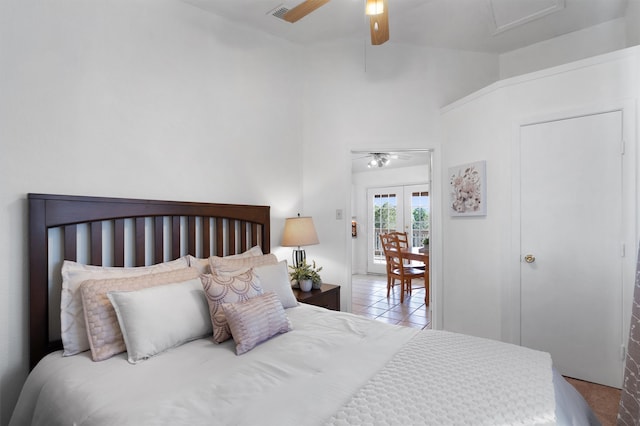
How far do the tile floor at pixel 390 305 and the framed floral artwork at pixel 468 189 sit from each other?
4.83 ft

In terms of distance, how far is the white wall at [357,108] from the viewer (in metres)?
3.25

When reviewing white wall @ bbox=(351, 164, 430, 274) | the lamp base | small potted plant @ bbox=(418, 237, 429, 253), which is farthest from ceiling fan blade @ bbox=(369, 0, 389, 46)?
white wall @ bbox=(351, 164, 430, 274)

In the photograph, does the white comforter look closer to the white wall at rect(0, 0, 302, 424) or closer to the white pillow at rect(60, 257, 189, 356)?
the white pillow at rect(60, 257, 189, 356)

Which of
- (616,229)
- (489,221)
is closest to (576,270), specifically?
(616,229)

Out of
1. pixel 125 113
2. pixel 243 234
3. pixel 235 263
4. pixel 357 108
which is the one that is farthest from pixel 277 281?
pixel 357 108

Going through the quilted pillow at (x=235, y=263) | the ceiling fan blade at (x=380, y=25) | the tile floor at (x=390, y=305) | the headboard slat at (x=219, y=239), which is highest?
the ceiling fan blade at (x=380, y=25)

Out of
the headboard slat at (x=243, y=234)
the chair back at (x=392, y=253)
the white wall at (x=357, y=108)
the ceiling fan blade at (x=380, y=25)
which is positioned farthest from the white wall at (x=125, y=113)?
the chair back at (x=392, y=253)

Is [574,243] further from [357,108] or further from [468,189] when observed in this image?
[357,108]

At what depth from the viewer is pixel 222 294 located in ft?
5.63

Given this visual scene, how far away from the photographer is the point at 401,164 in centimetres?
653

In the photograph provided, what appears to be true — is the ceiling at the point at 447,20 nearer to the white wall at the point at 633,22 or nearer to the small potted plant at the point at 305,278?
the white wall at the point at 633,22

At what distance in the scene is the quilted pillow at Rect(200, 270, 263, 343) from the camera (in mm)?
1656

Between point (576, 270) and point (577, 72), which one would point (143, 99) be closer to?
point (577, 72)

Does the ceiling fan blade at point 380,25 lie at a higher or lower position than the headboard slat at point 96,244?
higher
